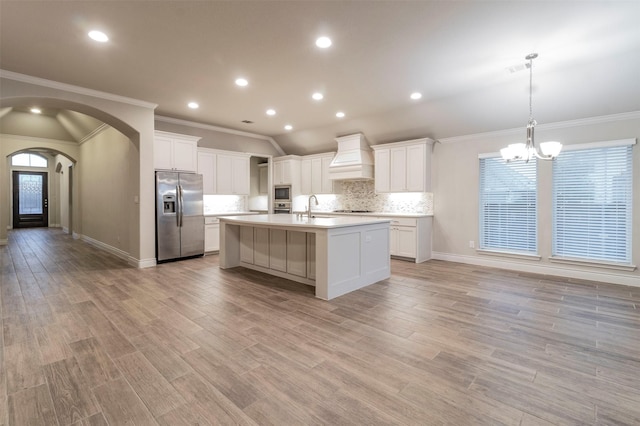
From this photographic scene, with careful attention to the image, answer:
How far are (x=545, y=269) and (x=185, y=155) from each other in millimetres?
7032

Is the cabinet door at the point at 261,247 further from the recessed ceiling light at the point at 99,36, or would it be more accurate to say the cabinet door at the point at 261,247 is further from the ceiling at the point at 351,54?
the recessed ceiling light at the point at 99,36

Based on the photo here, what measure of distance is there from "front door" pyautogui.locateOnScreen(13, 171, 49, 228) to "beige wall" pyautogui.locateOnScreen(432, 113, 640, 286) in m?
15.2

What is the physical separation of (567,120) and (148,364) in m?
6.39

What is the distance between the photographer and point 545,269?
5129mm

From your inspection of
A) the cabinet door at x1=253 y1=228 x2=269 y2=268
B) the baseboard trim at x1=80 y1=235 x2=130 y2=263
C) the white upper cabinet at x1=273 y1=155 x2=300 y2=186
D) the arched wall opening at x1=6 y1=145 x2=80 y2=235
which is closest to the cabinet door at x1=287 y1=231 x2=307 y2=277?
the cabinet door at x1=253 y1=228 x2=269 y2=268

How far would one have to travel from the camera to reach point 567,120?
191 inches

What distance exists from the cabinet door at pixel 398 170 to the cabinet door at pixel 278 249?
118 inches

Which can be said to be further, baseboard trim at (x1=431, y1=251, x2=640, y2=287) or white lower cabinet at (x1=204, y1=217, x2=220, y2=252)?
white lower cabinet at (x1=204, y1=217, x2=220, y2=252)

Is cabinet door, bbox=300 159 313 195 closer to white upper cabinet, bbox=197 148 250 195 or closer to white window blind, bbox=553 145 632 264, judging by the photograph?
white upper cabinet, bbox=197 148 250 195

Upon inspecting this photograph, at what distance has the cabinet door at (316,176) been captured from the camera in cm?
805

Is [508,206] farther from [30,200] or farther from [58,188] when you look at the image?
[30,200]

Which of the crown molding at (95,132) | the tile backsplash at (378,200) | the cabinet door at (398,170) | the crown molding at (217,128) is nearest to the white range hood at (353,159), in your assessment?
the tile backsplash at (378,200)

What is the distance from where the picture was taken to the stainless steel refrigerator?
5.72 metres

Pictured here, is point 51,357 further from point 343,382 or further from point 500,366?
point 500,366
